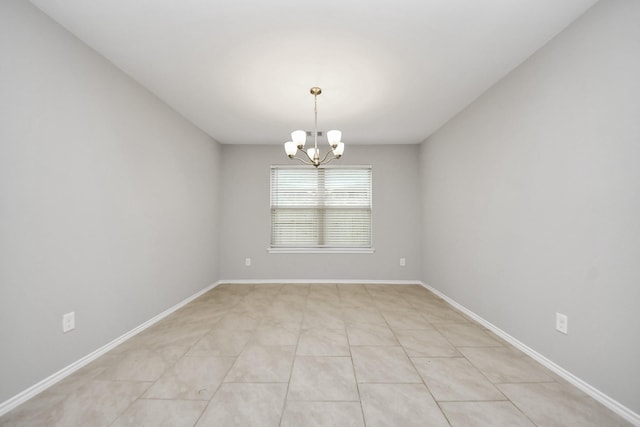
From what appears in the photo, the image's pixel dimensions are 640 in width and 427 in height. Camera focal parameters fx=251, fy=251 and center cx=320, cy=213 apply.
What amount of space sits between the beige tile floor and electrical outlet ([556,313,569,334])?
0.32 m

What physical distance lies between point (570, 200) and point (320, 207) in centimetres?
316

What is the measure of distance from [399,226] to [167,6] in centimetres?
387

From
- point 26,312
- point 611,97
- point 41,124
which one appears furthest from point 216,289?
point 611,97

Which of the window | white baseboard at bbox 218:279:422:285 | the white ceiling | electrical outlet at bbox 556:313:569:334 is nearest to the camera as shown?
the white ceiling

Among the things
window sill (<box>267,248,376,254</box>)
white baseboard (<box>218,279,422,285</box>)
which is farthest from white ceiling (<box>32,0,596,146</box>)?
white baseboard (<box>218,279,422,285</box>)

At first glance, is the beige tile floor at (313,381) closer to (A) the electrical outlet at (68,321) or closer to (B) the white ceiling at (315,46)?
(A) the electrical outlet at (68,321)

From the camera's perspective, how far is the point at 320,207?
4.36 m

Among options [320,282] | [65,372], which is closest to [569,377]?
[320,282]

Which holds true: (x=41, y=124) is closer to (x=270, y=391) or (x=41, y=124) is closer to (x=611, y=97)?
(x=270, y=391)

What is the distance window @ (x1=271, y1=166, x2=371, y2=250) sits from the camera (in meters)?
4.36

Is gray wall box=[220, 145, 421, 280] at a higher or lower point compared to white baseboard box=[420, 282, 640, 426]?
higher

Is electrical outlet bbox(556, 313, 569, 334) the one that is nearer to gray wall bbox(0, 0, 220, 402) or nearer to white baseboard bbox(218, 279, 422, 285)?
white baseboard bbox(218, 279, 422, 285)

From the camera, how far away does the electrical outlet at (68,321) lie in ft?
5.60

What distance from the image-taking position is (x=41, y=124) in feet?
5.17
